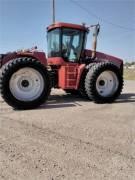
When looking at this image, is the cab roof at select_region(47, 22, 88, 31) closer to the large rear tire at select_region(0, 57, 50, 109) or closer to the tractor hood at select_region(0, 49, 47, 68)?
the tractor hood at select_region(0, 49, 47, 68)

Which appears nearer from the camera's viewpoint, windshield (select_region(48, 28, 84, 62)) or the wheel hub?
the wheel hub

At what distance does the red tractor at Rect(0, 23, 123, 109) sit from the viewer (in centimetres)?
827

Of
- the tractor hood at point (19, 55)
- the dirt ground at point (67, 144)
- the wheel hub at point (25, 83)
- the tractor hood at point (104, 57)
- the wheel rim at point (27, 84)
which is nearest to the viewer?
the dirt ground at point (67, 144)

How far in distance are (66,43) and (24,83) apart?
2184 mm

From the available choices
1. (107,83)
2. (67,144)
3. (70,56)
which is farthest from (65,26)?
(67,144)

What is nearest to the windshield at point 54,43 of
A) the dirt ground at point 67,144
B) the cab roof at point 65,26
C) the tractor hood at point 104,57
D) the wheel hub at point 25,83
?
the cab roof at point 65,26

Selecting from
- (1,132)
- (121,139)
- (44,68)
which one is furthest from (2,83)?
(121,139)

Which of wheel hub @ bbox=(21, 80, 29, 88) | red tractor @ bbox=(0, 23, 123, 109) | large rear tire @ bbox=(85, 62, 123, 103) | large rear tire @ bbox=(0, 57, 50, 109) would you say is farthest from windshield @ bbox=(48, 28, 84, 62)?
wheel hub @ bbox=(21, 80, 29, 88)

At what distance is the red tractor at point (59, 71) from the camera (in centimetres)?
827

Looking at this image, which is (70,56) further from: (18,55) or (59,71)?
(18,55)

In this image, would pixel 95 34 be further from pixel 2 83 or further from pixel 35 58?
pixel 2 83

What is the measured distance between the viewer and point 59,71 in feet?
31.6

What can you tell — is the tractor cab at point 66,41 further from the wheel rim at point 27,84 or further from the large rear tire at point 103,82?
the wheel rim at point 27,84

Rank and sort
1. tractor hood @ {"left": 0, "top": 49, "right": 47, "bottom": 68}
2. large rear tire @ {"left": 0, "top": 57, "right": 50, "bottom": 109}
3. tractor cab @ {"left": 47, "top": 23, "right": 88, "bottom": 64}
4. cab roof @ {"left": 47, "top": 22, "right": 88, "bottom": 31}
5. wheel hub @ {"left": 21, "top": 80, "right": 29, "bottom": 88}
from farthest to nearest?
tractor cab @ {"left": 47, "top": 23, "right": 88, "bottom": 64}
cab roof @ {"left": 47, "top": 22, "right": 88, "bottom": 31}
tractor hood @ {"left": 0, "top": 49, "right": 47, "bottom": 68}
wheel hub @ {"left": 21, "top": 80, "right": 29, "bottom": 88}
large rear tire @ {"left": 0, "top": 57, "right": 50, "bottom": 109}
